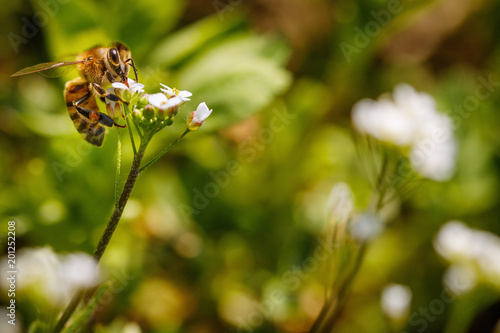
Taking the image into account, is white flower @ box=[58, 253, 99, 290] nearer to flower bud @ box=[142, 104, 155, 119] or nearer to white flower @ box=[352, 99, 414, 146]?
flower bud @ box=[142, 104, 155, 119]

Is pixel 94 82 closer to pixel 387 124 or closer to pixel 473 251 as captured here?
pixel 387 124

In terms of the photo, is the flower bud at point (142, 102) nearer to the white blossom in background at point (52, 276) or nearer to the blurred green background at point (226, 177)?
the white blossom in background at point (52, 276)

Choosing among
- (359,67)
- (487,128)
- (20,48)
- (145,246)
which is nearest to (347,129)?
(359,67)

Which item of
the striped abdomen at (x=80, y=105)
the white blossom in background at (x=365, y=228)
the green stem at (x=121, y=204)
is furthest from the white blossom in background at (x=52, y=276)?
the white blossom in background at (x=365, y=228)

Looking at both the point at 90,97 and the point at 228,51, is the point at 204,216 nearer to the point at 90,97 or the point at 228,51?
the point at 228,51

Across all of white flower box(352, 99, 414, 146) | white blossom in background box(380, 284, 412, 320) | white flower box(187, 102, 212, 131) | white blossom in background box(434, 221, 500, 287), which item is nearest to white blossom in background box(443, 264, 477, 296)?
white blossom in background box(434, 221, 500, 287)

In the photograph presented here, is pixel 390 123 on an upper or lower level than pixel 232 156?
upper

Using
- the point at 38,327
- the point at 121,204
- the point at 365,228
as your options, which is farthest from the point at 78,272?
the point at 365,228
